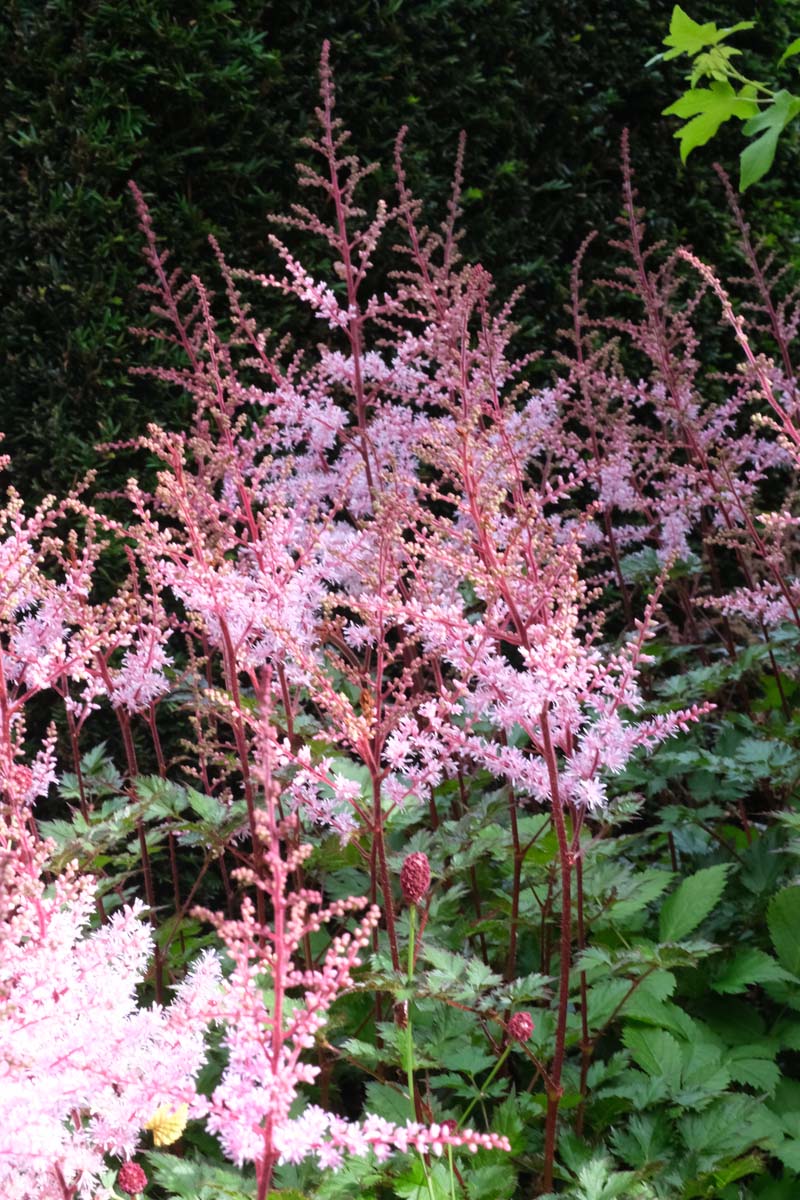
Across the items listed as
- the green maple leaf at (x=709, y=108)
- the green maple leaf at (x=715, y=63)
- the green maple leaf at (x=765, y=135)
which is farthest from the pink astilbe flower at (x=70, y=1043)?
the green maple leaf at (x=715, y=63)

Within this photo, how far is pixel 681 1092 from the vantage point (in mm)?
2041

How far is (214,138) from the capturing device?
4258 millimetres

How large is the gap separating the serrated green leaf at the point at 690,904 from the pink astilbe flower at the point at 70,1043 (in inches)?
45.9

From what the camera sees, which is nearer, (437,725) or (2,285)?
(437,725)

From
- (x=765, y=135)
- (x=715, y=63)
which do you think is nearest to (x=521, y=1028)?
(x=765, y=135)

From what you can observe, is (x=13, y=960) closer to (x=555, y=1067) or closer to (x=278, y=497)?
(x=555, y=1067)

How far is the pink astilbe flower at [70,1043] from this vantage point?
1132mm

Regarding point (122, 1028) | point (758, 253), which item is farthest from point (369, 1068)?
point (758, 253)

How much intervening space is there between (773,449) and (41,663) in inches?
108

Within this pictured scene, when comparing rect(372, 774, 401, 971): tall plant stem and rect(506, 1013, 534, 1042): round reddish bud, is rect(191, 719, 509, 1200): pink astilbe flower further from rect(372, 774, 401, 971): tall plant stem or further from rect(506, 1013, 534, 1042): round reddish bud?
rect(372, 774, 401, 971): tall plant stem

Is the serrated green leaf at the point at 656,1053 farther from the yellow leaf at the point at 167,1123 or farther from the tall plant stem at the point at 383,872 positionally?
the yellow leaf at the point at 167,1123

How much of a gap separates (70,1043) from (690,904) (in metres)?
1.45

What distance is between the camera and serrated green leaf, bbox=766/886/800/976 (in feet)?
7.81

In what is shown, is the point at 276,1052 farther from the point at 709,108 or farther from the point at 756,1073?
the point at 709,108
